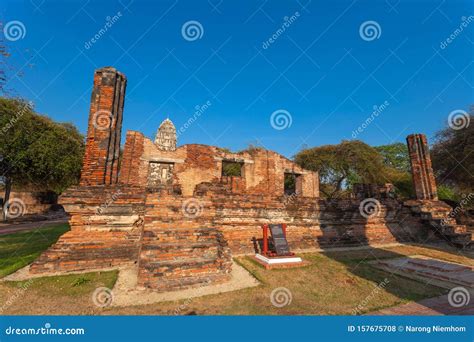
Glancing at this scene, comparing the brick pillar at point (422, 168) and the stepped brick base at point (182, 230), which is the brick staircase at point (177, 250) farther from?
the brick pillar at point (422, 168)

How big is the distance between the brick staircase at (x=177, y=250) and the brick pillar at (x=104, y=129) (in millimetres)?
1846

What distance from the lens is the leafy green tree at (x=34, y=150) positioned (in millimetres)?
17797

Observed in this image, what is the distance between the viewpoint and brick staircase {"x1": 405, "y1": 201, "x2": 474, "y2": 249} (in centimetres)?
948

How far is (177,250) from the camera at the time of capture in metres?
5.25

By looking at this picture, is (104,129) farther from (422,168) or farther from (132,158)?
(422,168)

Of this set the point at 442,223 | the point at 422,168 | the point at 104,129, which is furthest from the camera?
the point at 422,168

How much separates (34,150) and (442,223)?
25946 mm

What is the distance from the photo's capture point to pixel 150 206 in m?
6.27

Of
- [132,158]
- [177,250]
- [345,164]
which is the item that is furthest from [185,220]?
[345,164]

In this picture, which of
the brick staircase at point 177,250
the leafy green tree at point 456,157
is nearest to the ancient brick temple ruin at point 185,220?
the brick staircase at point 177,250

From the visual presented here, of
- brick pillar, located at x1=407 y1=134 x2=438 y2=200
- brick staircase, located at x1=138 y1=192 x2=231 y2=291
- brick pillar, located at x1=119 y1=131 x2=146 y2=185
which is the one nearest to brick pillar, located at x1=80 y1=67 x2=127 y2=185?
brick staircase, located at x1=138 y1=192 x2=231 y2=291

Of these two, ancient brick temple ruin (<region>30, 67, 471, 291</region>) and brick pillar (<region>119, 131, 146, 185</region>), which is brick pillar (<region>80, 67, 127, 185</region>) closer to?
ancient brick temple ruin (<region>30, 67, 471, 291</region>)

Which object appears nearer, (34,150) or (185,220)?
(185,220)

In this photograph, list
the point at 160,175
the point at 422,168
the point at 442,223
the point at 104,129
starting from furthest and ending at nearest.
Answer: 1. the point at 160,175
2. the point at 422,168
3. the point at 442,223
4. the point at 104,129
